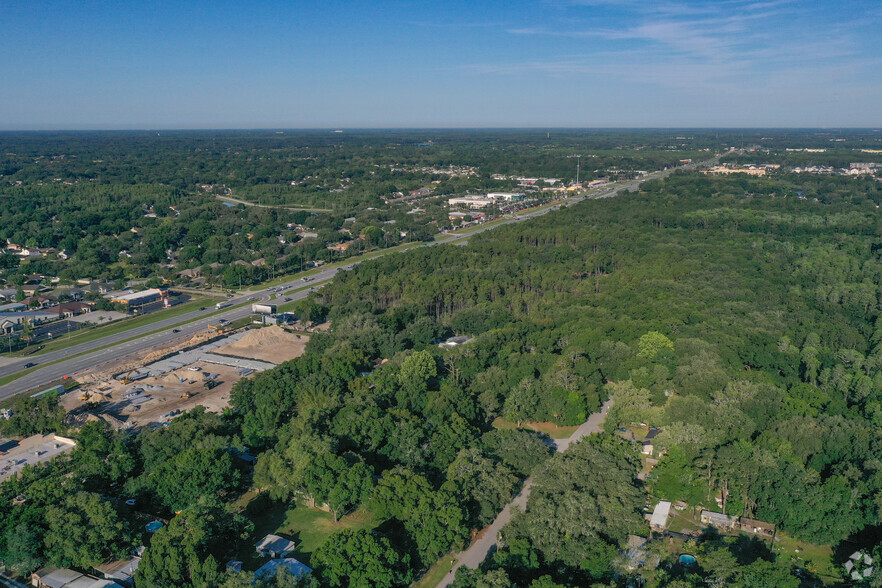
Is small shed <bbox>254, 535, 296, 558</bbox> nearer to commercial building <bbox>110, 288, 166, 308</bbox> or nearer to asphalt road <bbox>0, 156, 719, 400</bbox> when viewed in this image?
asphalt road <bbox>0, 156, 719, 400</bbox>

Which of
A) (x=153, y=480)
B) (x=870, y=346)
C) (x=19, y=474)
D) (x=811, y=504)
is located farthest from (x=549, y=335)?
(x=19, y=474)

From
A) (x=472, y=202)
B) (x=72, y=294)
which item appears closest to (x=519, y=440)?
(x=72, y=294)

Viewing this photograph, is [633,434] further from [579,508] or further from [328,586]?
[328,586]

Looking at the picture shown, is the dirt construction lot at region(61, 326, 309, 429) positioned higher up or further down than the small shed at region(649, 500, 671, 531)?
further down

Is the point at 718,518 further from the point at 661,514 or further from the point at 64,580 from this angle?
the point at 64,580

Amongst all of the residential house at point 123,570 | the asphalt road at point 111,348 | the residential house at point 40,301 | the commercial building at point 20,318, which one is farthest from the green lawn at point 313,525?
the residential house at point 40,301

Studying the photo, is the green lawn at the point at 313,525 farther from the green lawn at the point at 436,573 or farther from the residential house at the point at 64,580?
the residential house at the point at 64,580

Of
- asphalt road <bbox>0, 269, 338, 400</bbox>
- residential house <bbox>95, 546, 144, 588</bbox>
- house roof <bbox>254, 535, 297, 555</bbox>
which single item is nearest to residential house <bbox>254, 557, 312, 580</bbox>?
house roof <bbox>254, 535, 297, 555</bbox>
